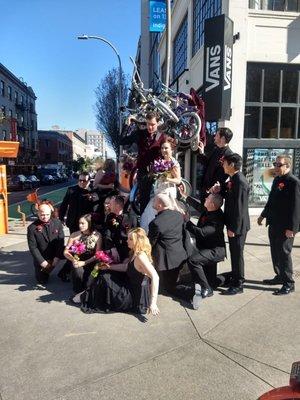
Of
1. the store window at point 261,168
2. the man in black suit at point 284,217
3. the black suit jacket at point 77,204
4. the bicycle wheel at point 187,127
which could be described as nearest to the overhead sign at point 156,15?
the store window at point 261,168

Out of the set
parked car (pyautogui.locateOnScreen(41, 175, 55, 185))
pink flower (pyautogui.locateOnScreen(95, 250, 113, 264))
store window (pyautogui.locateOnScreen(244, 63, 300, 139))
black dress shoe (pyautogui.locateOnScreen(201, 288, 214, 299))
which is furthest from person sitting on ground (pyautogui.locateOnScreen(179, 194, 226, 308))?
parked car (pyautogui.locateOnScreen(41, 175, 55, 185))

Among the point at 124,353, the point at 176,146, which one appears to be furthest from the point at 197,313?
the point at 176,146

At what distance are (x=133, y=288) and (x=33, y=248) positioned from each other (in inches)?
76.6

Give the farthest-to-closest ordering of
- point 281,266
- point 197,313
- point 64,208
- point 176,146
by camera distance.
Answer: point 64,208 < point 176,146 < point 281,266 < point 197,313

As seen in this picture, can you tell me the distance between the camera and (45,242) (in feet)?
19.2

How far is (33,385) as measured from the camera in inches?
123

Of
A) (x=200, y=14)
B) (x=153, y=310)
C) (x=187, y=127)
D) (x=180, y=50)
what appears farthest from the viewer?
(x=180, y=50)

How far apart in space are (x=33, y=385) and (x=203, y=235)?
290 centimetres

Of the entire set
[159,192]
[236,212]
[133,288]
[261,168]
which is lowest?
[133,288]

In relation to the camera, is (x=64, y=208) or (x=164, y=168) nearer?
(x=164, y=168)

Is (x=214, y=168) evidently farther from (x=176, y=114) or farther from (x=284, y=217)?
(x=176, y=114)

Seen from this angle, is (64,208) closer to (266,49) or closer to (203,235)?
(203,235)

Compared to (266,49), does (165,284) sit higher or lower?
lower

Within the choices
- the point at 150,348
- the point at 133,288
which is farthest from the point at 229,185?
the point at 150,348
